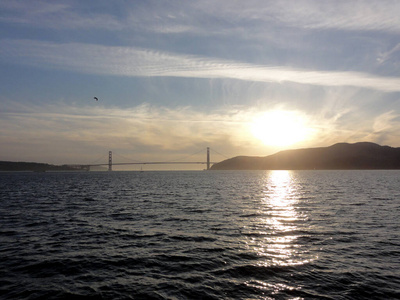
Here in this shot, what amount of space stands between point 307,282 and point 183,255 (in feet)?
21.7

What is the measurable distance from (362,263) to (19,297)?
1556cm

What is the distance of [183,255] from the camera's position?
16125 millimetres

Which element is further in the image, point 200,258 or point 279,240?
point 279,240

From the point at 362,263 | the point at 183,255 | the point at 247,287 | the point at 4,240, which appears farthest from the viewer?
the point at 4,240

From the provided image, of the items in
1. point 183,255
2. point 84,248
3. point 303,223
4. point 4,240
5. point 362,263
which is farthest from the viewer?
point 303,223

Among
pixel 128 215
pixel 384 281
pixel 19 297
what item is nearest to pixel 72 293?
pixel 19 297

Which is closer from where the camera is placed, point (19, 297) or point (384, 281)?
point (19, 297)

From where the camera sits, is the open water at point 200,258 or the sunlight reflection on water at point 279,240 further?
the sunlight reflection on water at point 279,240

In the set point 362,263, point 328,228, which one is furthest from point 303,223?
point 362,263

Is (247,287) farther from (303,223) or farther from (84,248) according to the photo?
(303,223)

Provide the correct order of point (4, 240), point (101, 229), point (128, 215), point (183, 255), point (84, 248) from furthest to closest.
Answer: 1. point (128, 215)
2. point (101, 229)
3. point (4, 240)
4. point (84, 248)
5. point (183, 255)

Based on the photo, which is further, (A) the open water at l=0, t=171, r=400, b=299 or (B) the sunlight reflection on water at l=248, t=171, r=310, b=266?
(B) the sunlight reflection on water at l=248, t=171, r=310, b=266

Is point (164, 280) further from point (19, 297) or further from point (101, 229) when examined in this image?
point (101, 229)

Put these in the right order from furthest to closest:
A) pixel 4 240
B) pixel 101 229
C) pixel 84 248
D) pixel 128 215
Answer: pixel 128 215, pixel 101 229, pixel 4 240, pixel 84 248
